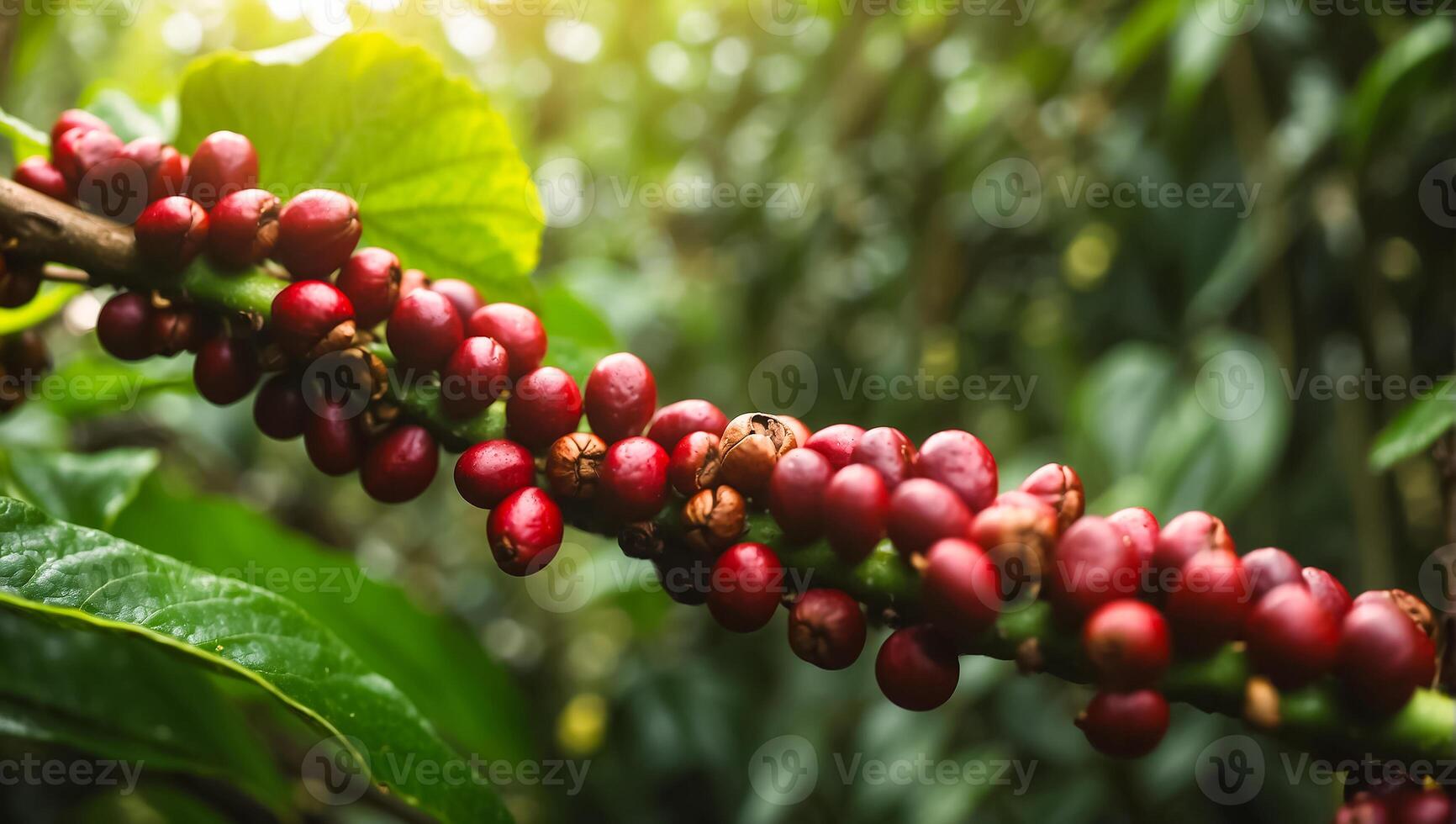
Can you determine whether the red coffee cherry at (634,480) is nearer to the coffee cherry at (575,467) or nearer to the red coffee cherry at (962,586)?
the coffee cherry at (575,467)

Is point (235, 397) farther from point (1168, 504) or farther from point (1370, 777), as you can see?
point (1168, 504)

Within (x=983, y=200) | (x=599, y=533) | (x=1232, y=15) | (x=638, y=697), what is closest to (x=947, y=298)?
(x=983, y=200)

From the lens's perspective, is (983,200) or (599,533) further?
(983,200)

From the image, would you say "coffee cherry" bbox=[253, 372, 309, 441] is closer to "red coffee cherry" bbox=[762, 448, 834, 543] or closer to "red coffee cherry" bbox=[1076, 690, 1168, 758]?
"red coffee cherry" bbox=[762, 448, 834, 543]

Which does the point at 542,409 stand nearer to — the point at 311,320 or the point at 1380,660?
the point at 311,320

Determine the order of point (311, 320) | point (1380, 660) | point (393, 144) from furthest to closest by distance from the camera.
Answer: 1. point (393, 144)
2. point (311, 320)
3. point (1380, 660)

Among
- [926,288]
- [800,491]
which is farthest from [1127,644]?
[926,288]

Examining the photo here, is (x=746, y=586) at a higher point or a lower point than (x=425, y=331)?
lower

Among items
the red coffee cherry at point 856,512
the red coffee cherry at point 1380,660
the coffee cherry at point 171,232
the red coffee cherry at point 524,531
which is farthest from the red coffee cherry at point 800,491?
the coffee cherry at point 171,232
